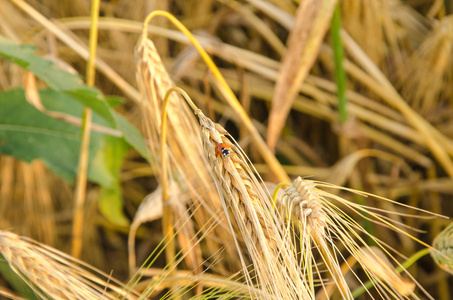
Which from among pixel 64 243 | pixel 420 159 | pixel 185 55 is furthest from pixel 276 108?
pixel 64 243

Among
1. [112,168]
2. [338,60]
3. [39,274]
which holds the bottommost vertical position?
[39,274]

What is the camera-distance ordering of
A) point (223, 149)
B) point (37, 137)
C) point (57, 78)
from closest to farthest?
point (223, 149) → point (57, 78) → point (37, 137)

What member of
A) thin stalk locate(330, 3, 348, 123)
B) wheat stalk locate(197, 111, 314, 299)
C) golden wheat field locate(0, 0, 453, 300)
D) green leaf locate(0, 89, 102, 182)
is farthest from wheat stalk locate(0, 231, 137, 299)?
thin stalk locate(330, 3, 348, 123)

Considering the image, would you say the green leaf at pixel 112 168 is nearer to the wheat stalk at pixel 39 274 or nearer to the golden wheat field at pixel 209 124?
the golden wheat field at pixel 209 124

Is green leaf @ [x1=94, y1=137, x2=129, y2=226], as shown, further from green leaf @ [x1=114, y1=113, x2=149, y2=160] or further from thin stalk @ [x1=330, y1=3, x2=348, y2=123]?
thin stalk @ [x1=330, y1=3, x2=348, y2=123]

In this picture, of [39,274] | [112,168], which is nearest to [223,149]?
[39,274]

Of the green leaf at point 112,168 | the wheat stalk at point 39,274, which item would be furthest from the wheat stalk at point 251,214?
the green leaf at point 112,168

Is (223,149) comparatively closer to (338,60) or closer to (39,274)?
(39,274)
